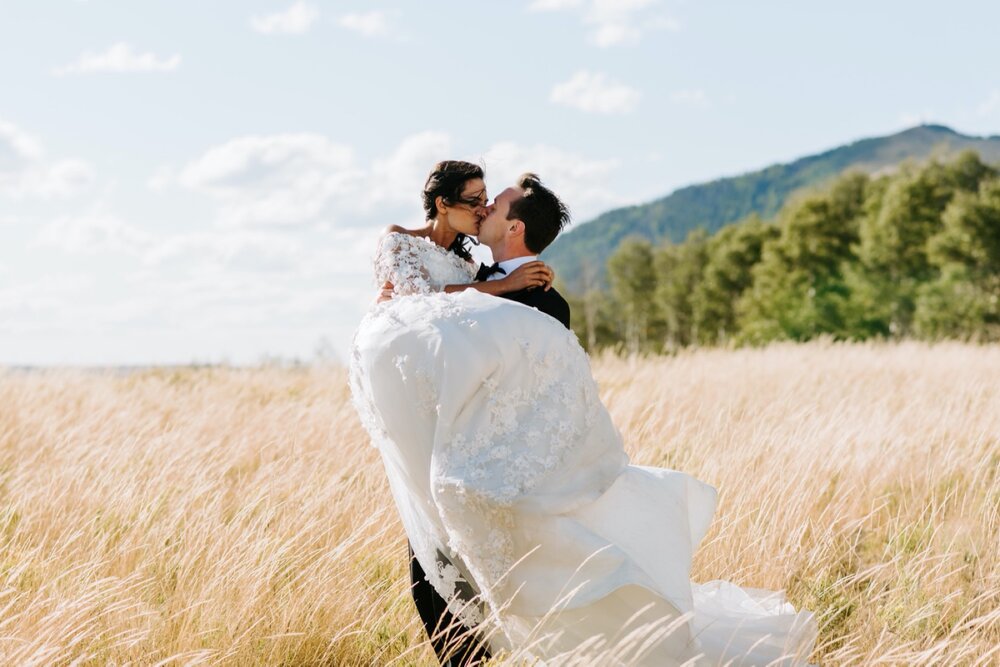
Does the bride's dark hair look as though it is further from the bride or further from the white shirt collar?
the bride

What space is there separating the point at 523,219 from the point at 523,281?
1.18 ft

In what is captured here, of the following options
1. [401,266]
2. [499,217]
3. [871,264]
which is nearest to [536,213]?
[499,217]

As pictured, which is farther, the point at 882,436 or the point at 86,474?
the point at 882,436

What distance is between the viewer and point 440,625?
13.6 feet

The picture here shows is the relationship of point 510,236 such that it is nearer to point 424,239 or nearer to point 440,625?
point 424,239

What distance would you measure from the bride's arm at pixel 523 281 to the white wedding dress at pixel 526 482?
27 cm

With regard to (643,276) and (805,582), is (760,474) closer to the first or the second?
(805,582)

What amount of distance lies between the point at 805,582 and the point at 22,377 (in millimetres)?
10704

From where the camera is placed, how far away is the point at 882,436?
7.22 m

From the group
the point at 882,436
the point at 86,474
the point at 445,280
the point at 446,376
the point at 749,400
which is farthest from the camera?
the point at 749,400

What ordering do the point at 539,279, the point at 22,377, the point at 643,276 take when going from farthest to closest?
A: 1. the point at 643,276
2. the point at 22,377
3. the point at 539,279

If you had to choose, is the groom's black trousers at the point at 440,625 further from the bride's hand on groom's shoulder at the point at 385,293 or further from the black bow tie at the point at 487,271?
the black bow tie at the point at 487,271

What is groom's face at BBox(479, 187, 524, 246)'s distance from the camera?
167 inches

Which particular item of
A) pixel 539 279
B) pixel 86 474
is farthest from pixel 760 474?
pixel 86 474
